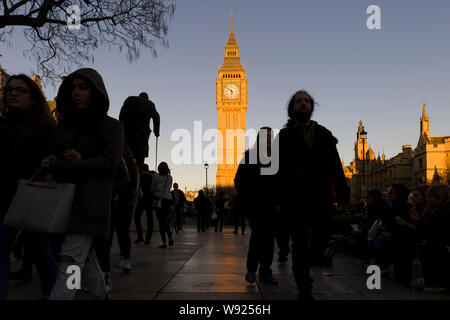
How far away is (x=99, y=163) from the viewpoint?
2902mm

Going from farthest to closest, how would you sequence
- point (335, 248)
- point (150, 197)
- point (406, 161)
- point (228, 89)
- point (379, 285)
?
point (228, 89)
point (406, 161)
point (150, 197)
point (335, 248)
point (379, 285)

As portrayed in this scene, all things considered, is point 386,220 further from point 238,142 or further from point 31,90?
point 238,142

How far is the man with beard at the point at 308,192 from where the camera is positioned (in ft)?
12.7

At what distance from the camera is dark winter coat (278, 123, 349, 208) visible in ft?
12.7

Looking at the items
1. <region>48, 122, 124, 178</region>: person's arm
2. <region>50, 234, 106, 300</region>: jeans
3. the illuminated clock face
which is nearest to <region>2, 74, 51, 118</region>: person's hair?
<region>48, 122, 124, 178</region>: person's arm

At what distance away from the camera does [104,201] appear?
2957 mm

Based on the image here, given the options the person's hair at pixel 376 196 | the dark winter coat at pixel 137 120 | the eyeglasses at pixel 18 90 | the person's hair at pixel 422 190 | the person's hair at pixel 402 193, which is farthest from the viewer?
the dark winter coat at pixel 137 120

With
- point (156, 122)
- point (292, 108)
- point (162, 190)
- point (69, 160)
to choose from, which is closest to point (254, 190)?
point (292, 108)

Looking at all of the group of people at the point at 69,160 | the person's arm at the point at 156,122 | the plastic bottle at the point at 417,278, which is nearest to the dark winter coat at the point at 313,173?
the group of people at the point at 69,160

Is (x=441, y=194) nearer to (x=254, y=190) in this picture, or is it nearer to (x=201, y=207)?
(x=254, y=190)

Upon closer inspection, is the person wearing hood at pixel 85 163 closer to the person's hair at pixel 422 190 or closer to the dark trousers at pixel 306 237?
the dark trousers at pixel 306 237

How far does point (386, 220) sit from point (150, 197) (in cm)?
453

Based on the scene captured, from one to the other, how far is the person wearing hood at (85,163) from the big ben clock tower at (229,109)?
112 meters

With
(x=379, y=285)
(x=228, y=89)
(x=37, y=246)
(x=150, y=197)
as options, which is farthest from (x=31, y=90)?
(x=228, y=89)
